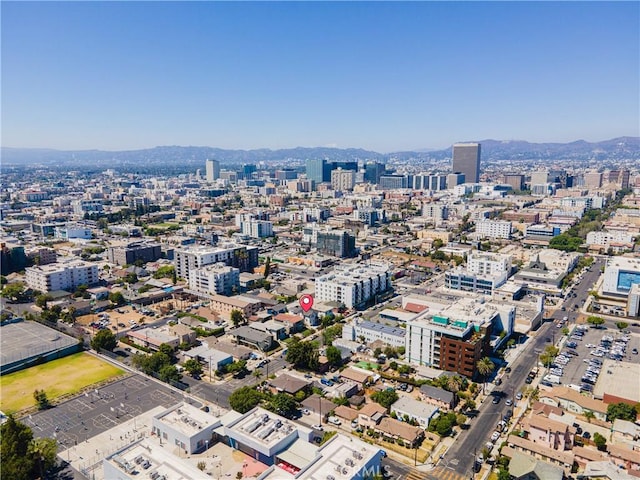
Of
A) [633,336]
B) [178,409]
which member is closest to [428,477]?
[178,409]

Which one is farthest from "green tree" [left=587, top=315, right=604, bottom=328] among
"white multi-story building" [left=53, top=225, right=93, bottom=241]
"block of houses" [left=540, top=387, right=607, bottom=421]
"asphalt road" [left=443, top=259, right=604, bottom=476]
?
"white multi-story building" [left=53, top=225, right=93, bottom=241]

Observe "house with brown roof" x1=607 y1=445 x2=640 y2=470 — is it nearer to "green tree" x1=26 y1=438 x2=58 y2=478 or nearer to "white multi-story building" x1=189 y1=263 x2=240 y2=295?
"green tree" x1=26 y1=438 x2=58 y2=478

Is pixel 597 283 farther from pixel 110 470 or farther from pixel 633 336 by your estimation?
pixel 110 470

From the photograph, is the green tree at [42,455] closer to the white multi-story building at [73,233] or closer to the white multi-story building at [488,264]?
the white multi-story building at [488,264]

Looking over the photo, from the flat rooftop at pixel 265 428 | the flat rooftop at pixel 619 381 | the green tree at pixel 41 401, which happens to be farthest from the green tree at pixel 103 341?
the flat rooftop at pixel 619 381

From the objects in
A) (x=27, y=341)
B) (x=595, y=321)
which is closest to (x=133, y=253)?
(x=27, y=341)
